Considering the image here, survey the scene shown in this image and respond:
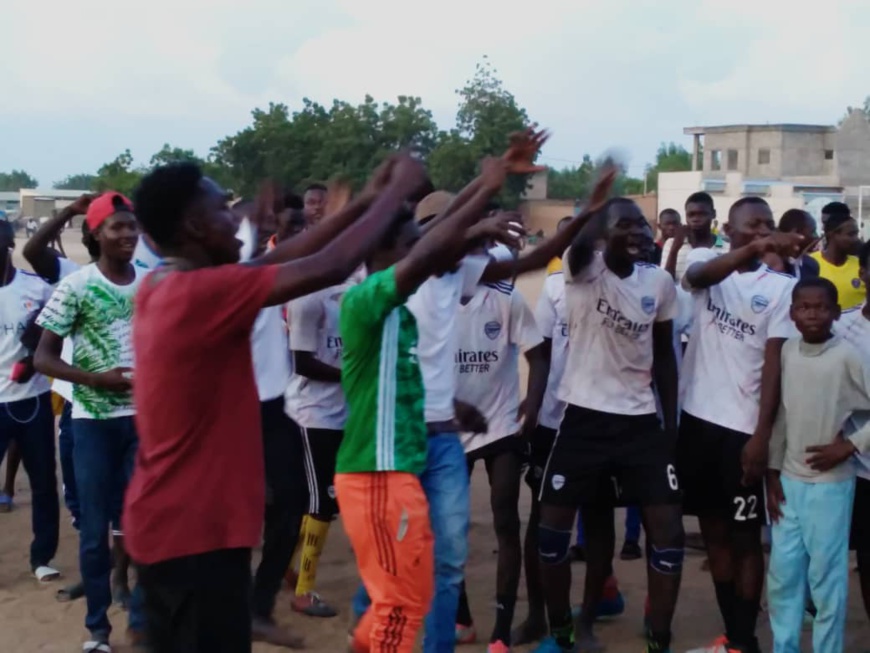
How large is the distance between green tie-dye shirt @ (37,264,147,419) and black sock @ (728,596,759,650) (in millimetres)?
3066

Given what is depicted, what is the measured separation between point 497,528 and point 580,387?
0.83 m

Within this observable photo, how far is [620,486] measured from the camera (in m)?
5.82

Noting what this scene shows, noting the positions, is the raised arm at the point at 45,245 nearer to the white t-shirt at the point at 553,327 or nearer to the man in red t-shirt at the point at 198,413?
the white t-shirt at the point at 553,327

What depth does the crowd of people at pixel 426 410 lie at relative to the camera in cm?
369

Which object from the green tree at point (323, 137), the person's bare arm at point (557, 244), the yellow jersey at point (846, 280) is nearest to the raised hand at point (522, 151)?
the person's bare arm at point (557, 244)

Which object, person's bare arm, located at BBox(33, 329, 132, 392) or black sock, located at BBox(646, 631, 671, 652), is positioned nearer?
black sock, located at BBox(646, 631, 671, 652)

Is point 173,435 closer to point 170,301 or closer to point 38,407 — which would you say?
point 170,301

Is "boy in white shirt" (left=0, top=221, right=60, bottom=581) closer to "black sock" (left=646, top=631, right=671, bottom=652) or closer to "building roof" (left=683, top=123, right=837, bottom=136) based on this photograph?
"black sock" (left=646, top=631, right=671, bottom=652)

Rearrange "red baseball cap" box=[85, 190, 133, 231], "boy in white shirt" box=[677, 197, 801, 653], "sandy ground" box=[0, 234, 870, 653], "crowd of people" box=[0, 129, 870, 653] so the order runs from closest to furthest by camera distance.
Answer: "crowd of people" box=[0, 129, 870, 653] < "boy in white shirt" box=[677, 197, 801, 653] < "red baseball cap" box=[85, 190, 133, 231] < "sandy ground" box=[0, 234, 870, 653]

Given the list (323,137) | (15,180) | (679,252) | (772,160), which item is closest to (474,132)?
(323,137)

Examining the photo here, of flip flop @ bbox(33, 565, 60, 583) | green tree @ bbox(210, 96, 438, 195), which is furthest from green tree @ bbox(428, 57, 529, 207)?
flip flop @ bbox(33, 565, 60, 583)

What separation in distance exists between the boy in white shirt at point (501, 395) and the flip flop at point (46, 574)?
261 centimetres

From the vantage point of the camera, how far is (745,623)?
19.0 ft

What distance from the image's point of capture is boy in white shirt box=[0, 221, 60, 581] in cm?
726
